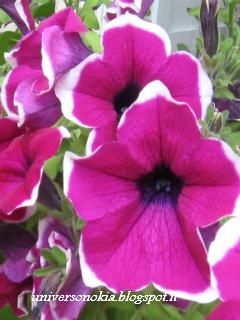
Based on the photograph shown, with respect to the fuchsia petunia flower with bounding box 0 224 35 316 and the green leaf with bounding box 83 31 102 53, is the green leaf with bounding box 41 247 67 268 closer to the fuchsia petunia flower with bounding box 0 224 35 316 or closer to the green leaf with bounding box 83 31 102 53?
the fuchsia petunia flower with bounding box 0 224 35 316

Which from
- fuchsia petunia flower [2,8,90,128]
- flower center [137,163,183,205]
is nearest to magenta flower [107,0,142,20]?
fuchsia petunia flower [2,8,90,128]

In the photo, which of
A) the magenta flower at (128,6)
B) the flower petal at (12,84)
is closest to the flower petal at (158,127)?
the flower petal at (12,84)

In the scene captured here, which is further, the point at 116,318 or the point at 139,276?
the point at 116,318

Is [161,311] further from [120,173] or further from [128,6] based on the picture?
[128,6]

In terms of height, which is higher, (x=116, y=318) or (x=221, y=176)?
(x=221, y=176)

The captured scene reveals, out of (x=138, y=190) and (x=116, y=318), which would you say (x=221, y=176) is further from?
(x=116, y=318)

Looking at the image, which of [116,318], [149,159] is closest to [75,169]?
[149,159]
